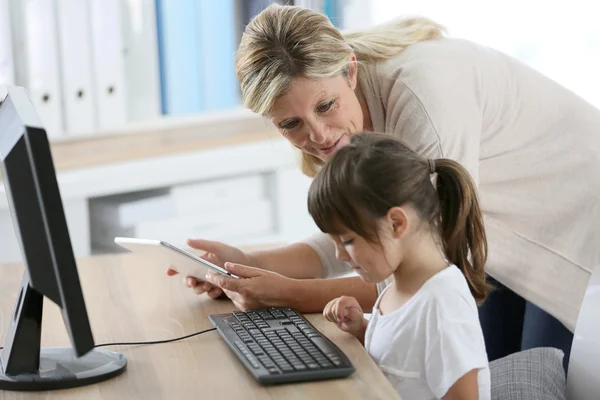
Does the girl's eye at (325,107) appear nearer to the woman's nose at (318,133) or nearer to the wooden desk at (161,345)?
the woman's nose at (318,133)

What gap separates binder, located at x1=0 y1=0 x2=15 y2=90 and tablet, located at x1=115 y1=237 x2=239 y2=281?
1327 millimetres

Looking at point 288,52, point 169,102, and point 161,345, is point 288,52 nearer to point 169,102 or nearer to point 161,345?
point 161,345

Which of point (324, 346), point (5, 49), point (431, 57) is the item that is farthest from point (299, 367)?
point (5, 49)

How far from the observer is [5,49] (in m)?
2.81

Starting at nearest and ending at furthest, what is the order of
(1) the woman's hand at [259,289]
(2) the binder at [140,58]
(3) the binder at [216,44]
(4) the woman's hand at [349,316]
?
1. (4) the woman's hand at [349,316]
2. (1) the woman's hand at [259,289]
3. (2) the binder at [140,58]
4. (3) the binder at [216,44]

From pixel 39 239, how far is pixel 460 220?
1.95ft

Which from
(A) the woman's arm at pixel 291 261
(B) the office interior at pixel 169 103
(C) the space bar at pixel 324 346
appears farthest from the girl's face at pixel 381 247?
(B) the office interior at pixel 169 103

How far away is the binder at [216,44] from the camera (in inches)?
126

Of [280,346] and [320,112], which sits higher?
[320,112]

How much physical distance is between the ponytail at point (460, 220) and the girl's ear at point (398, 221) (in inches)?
4.2

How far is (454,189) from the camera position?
135 cm

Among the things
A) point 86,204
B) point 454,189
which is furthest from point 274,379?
point 86,204

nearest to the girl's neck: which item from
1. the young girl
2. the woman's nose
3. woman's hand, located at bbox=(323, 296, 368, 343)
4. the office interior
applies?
the young girl

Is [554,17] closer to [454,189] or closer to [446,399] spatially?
[454,189]
